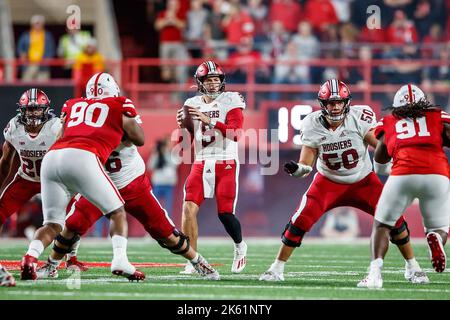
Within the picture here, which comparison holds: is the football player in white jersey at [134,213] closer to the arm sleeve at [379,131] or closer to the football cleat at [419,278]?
the football cleat at [419,278]

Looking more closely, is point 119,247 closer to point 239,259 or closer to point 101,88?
point 101,88

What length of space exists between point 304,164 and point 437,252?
1.30 m

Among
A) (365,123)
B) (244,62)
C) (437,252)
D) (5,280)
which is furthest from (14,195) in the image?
(244,62)

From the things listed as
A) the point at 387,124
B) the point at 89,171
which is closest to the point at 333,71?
the point at 387,124

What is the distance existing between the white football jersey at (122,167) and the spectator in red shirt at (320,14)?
8952 mm

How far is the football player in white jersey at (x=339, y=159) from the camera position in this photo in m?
8.00

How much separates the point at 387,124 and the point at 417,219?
6.99 metres

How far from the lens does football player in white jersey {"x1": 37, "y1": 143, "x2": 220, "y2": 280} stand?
7789mm

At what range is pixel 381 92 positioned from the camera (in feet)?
48.9

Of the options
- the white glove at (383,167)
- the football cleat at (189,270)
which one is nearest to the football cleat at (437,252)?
the white glove at (383,167)

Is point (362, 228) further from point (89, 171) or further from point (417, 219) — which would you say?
point (89, 171)

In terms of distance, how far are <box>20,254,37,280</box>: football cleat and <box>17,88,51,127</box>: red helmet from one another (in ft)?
5.87

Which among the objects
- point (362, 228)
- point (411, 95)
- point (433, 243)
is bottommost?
point (362, 228)

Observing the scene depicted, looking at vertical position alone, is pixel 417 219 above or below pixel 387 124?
below
